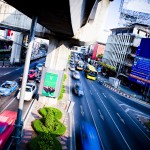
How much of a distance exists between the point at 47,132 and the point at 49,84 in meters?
8.71

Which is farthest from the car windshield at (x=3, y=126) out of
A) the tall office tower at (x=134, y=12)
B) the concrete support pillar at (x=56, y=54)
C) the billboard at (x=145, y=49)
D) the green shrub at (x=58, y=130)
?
the tall office tower at (x=134, y=12)

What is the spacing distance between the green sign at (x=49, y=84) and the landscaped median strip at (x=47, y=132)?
3.55 meters

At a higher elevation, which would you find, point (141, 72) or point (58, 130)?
point (141, 72)

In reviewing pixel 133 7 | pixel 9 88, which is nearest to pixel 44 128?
pixel 9 88

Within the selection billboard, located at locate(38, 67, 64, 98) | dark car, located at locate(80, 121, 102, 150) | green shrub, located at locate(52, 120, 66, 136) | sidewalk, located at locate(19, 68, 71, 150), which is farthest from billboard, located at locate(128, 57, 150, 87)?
green shrub, located at locate(52, 120, 66, 136)

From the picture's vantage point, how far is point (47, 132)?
54.3ft

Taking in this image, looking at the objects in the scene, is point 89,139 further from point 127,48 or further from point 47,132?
point 127,48

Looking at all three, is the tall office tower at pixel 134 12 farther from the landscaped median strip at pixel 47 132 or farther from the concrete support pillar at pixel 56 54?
the landscaped median strip at pixel 47 132

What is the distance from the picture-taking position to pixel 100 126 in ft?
75.8

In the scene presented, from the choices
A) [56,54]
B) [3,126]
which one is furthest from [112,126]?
[3,126]

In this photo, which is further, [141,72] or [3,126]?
[141,72]

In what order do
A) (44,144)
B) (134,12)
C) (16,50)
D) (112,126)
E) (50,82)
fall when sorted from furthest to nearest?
(134,12) → (16,50) → (50,82) → (112,126) → (44,144)

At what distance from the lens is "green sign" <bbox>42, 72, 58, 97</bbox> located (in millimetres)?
24266

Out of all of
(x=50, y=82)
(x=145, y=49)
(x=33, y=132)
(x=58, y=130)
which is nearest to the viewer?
(x=33, y=132)
